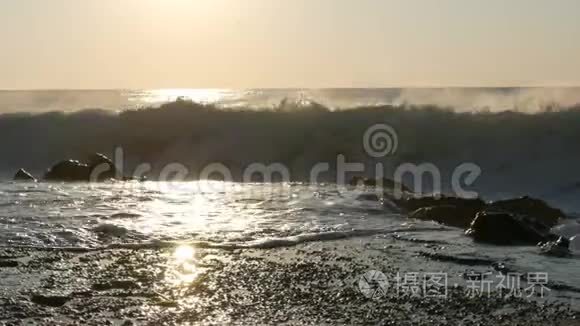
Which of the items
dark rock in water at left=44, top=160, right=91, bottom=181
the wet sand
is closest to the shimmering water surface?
the wet sand

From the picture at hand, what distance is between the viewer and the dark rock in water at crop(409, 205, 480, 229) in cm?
1012

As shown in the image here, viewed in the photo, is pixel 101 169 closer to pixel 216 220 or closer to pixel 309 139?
pixel 216 220

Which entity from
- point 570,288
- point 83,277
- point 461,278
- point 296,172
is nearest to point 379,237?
point 461,278

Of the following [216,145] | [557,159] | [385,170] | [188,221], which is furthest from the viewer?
[216,145]

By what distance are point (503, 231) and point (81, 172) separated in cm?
889

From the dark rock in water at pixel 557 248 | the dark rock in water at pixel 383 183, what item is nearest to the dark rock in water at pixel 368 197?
the dark rock in water at pixel 383 183

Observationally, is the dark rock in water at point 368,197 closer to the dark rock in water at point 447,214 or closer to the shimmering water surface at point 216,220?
the shimmering water surface at point 216,220

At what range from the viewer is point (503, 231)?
8.47 m

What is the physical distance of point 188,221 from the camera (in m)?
9.38

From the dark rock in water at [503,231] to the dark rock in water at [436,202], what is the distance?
82.0 inches

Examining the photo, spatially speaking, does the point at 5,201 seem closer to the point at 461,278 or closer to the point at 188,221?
the point at 188,221

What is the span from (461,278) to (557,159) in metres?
15.2

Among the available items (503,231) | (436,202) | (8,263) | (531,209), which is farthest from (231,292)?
(531,209)

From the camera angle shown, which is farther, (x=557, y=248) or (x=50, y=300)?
(x=557, y=248)
